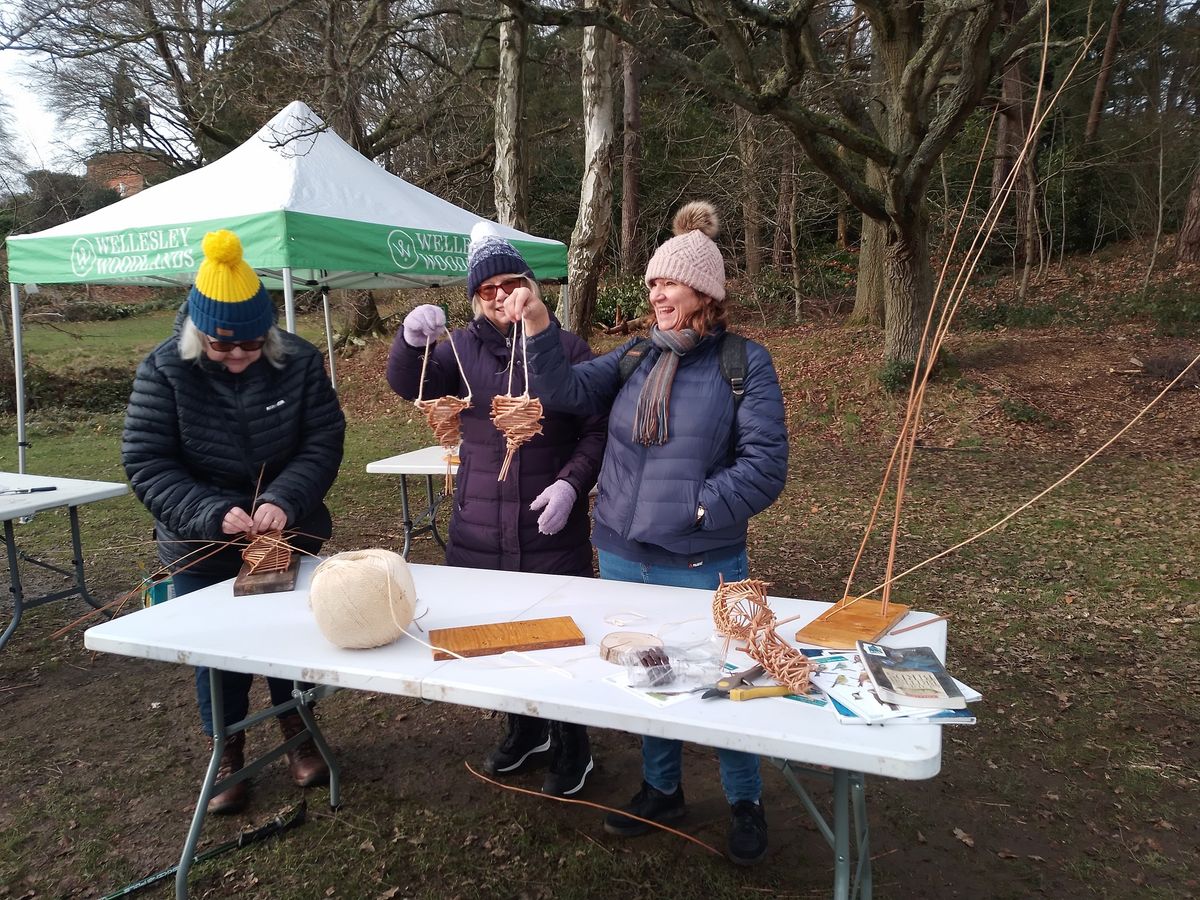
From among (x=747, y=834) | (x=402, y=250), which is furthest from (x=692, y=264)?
(x=402, y=250)

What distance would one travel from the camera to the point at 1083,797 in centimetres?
247

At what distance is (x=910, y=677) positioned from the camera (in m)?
1.48

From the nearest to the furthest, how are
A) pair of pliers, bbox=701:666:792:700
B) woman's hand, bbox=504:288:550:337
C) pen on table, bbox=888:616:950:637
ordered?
pair of pliers, bbox=701:666:792:700 < pen on table, bbox=888:616:950:637 < woman's hand, bbox=504:288:550:337

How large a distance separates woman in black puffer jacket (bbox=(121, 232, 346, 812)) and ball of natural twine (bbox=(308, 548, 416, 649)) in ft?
1.93

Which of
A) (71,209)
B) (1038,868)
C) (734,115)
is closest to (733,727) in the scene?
(1038,868)

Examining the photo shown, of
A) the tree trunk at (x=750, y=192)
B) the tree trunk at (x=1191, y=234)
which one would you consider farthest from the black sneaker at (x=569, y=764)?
the tree trunk at (x=1191, y=234)

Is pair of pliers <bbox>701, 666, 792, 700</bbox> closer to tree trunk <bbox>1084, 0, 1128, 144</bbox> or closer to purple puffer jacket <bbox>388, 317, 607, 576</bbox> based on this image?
purple puffer jacket <bbox>388, 317, 607, 576</bbox>

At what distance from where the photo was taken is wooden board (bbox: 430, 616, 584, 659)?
1.69 metres

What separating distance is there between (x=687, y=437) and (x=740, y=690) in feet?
2.29

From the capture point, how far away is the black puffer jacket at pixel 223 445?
2.14 m

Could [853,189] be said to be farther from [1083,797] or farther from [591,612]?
[591,612]

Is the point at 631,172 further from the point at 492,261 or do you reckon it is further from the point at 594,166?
the point at 492,261

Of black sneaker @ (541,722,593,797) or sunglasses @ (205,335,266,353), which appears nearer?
sunglasses @ (205,335,266,353)

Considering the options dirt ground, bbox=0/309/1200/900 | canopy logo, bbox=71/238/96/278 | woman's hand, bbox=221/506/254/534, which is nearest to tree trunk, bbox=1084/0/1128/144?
dirt ground, bbox=0/309/1200/900
